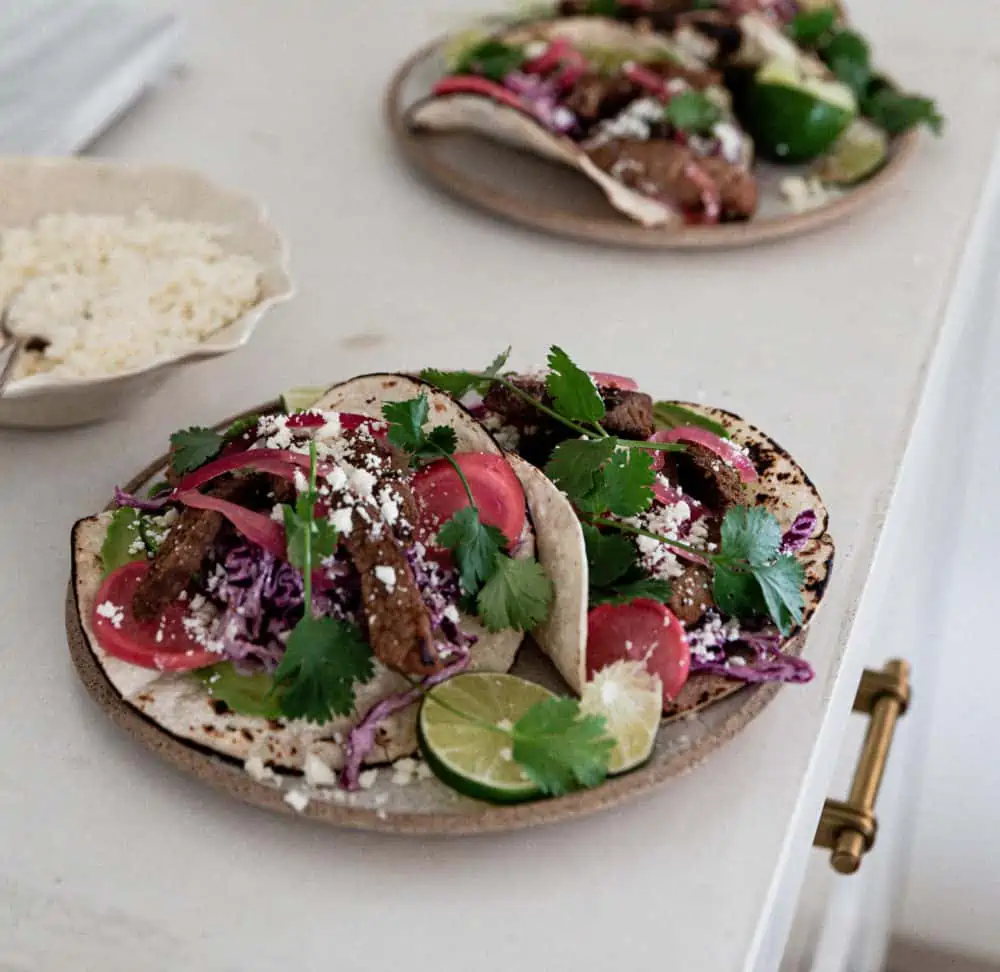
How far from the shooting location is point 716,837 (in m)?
1.20

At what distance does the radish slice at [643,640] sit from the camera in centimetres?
121

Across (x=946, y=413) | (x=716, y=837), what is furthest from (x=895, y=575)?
(x=716, y=837)

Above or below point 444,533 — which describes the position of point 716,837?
below

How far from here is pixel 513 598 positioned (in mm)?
1224

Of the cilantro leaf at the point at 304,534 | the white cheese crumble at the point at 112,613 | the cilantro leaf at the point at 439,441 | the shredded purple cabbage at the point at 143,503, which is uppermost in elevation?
the cilantro leaf at the point at 439,441

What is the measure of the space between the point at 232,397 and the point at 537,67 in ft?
3.21

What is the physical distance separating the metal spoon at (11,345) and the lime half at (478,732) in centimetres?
76

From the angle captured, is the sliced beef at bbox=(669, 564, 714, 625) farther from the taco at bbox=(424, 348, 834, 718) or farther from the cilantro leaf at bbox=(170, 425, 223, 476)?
the cilantro leaf at bbox=(170, 425, 223, 476)

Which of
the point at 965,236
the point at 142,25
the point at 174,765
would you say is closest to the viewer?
the point at 174,765

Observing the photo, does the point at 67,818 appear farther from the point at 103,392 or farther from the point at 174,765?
the point at 103,392

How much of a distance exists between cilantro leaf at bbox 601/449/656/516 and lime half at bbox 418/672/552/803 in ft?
0.70

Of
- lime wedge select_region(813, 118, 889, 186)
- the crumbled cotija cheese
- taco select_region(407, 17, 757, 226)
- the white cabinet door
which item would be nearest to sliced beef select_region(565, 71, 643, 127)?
taco select_region(407, 17, 757, 226)

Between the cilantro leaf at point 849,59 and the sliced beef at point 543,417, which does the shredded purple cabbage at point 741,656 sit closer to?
the sliced beef at point 543,417

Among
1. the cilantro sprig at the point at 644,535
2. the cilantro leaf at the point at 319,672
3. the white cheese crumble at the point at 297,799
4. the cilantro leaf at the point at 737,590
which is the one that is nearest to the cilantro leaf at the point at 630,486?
the cilantro sprig at the point at 644,535
